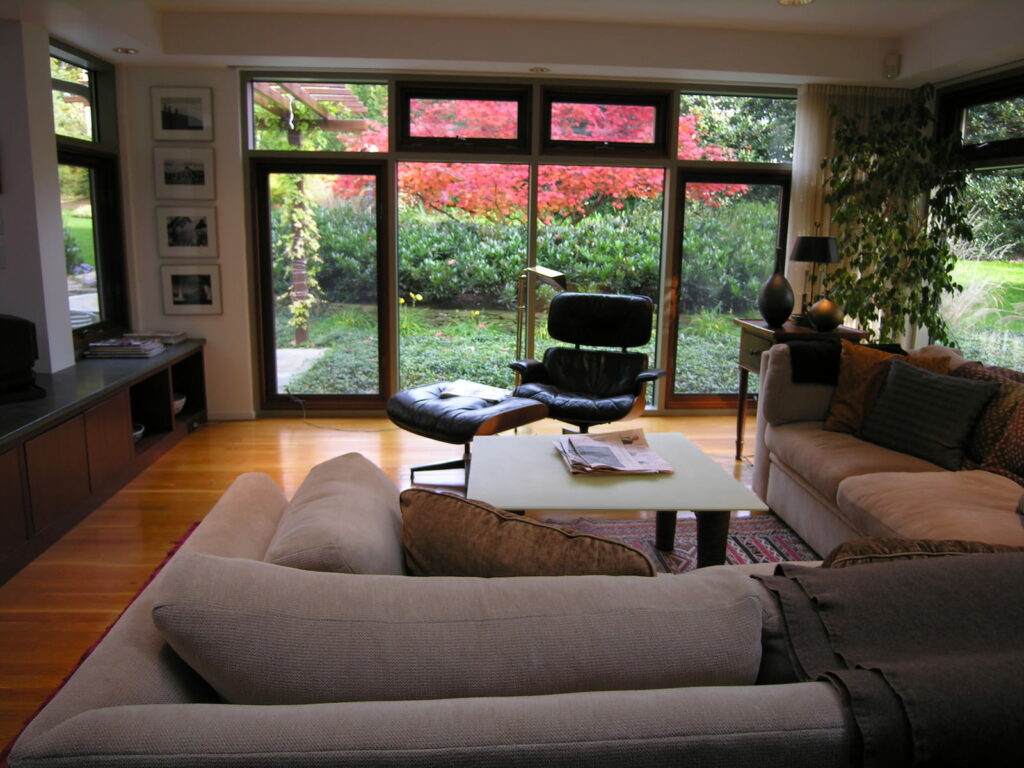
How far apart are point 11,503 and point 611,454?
2.33 meters

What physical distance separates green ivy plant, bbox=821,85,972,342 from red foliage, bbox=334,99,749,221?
0.84 metres

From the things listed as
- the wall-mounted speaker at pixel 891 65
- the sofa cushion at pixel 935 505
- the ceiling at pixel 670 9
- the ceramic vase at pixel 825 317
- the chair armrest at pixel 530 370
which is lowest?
the sofa cushion at pixel 935 505

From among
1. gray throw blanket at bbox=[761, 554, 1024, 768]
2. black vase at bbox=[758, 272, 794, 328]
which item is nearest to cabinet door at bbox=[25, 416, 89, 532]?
gray throw blanket at bbox=[761, 554, 1024, 768]

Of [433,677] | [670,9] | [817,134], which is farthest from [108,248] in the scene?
[433,677]

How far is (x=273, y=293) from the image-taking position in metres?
→ 5.48

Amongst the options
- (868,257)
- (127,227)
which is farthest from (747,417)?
(127,227)

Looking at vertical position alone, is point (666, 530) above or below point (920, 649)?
below

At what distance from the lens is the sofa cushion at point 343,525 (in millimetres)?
1377

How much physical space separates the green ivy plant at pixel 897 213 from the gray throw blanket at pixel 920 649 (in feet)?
13.8

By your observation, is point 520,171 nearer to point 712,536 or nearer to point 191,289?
point 191,289

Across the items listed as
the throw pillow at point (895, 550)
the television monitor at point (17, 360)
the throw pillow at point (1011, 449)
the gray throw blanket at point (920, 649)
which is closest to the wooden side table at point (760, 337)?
the throw pillow at point (1011, 449)

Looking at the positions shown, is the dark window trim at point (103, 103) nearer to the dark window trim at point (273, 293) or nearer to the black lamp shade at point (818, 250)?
the dark window trim at point (273, 293)

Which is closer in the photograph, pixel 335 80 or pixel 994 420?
pixel 994 420

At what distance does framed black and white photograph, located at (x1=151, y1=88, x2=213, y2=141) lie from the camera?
5047 mm
